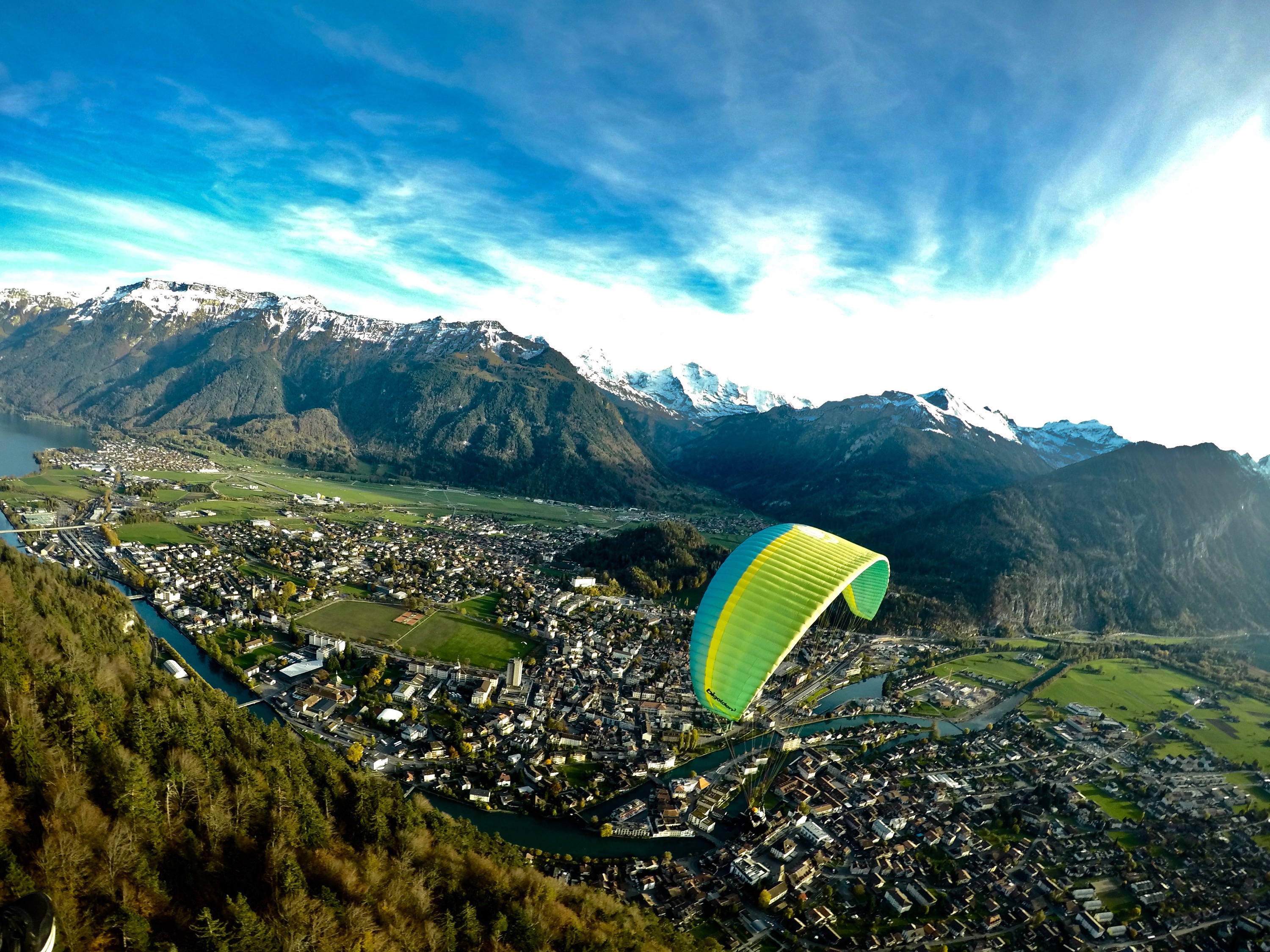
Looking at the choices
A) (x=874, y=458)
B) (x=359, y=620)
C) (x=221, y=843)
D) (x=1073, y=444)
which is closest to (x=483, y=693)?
(x=359, y=620)

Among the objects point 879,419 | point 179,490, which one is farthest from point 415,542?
point 879,419

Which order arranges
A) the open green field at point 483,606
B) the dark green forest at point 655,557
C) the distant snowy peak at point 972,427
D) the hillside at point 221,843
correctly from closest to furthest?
1. the hillside at point 221,843
2. the open green field at point 483,606
3. the dark green forest at point 655,557
4. the distant snowy peak at point 972,427

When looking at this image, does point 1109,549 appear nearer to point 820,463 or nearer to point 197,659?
point 820,463

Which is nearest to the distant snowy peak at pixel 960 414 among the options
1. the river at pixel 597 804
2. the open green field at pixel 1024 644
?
the open green field at pixel 1024 644

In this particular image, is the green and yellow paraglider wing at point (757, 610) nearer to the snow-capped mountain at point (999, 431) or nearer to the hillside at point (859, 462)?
the hillside at point (859, 462)

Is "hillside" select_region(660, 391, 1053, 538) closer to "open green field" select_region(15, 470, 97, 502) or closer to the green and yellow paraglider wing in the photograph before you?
the green and yellow paraglider wing

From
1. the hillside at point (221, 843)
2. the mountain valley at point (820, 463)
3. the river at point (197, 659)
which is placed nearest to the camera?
the hillside at point (221, 843)

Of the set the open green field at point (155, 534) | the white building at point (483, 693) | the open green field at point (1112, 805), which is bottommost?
the open green field at point (155, 534)
